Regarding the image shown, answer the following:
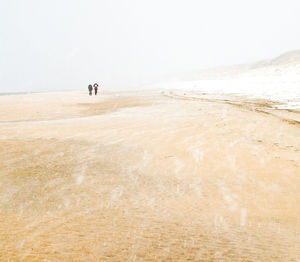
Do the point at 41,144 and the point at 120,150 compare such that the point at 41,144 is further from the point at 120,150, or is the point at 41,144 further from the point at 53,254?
the point at 53,254

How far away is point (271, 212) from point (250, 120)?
5199 millimetres

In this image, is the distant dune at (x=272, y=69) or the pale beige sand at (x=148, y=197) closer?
the pale beige sand at (x=148, y=197)

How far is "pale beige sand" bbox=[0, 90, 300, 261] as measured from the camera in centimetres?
215

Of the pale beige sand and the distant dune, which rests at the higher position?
the distant dune

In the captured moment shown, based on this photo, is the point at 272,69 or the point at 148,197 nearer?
the point at 148,197

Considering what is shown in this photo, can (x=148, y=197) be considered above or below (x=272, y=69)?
below

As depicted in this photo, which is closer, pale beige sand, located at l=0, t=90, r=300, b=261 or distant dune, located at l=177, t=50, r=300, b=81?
pale beige sand, located at l=0, t=90, r=300, b=261

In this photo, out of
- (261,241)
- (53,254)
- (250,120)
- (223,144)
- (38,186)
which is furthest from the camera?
(250,120)

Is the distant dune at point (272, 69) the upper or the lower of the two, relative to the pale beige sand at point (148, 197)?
upper

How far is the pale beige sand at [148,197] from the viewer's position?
2.15 metres

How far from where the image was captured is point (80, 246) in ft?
6.98

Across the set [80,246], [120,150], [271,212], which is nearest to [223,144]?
[120,150]

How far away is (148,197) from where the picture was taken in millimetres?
3025

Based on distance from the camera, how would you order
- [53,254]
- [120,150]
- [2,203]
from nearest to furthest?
[53,254], [2,203], [120,150]
